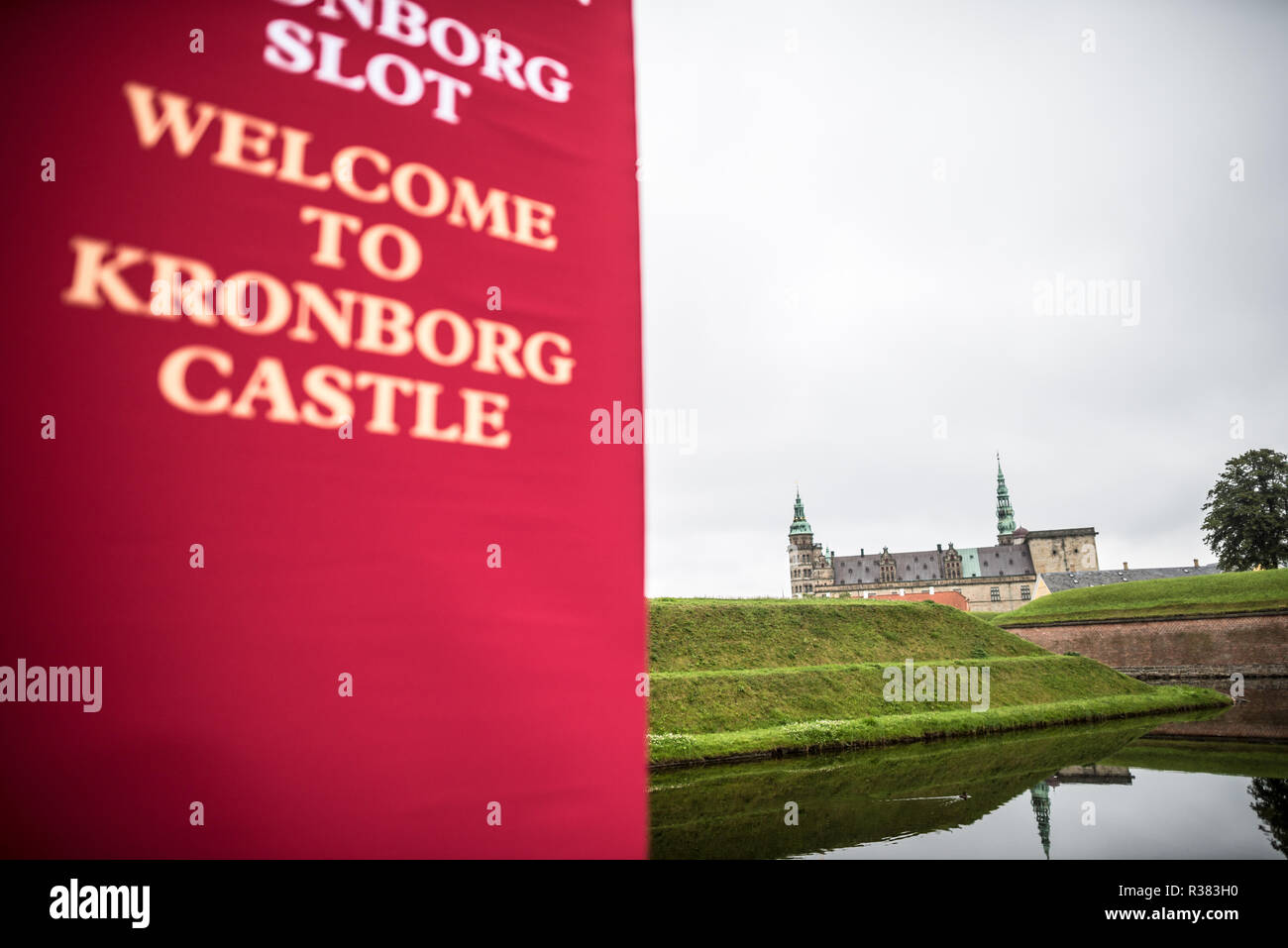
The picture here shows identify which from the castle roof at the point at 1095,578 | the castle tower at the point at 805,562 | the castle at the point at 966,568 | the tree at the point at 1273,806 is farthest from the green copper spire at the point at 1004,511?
the tree at the point at 1273,806

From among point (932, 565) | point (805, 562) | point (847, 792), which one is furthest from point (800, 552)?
point (847, 792)

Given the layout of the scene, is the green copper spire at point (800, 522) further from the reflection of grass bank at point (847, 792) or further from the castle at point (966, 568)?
the reflection of grass bank at point (847, 792)

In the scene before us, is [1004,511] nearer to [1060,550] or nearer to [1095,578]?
[1060,550]

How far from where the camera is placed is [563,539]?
388cm

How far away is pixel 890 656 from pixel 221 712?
2827 cm

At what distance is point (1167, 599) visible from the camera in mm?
38031

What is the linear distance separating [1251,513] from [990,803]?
156 feet

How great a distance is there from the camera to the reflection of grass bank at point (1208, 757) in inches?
600

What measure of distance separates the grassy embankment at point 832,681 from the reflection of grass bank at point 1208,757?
4701mm

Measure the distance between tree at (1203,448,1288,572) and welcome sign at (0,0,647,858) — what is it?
58.3 metres
